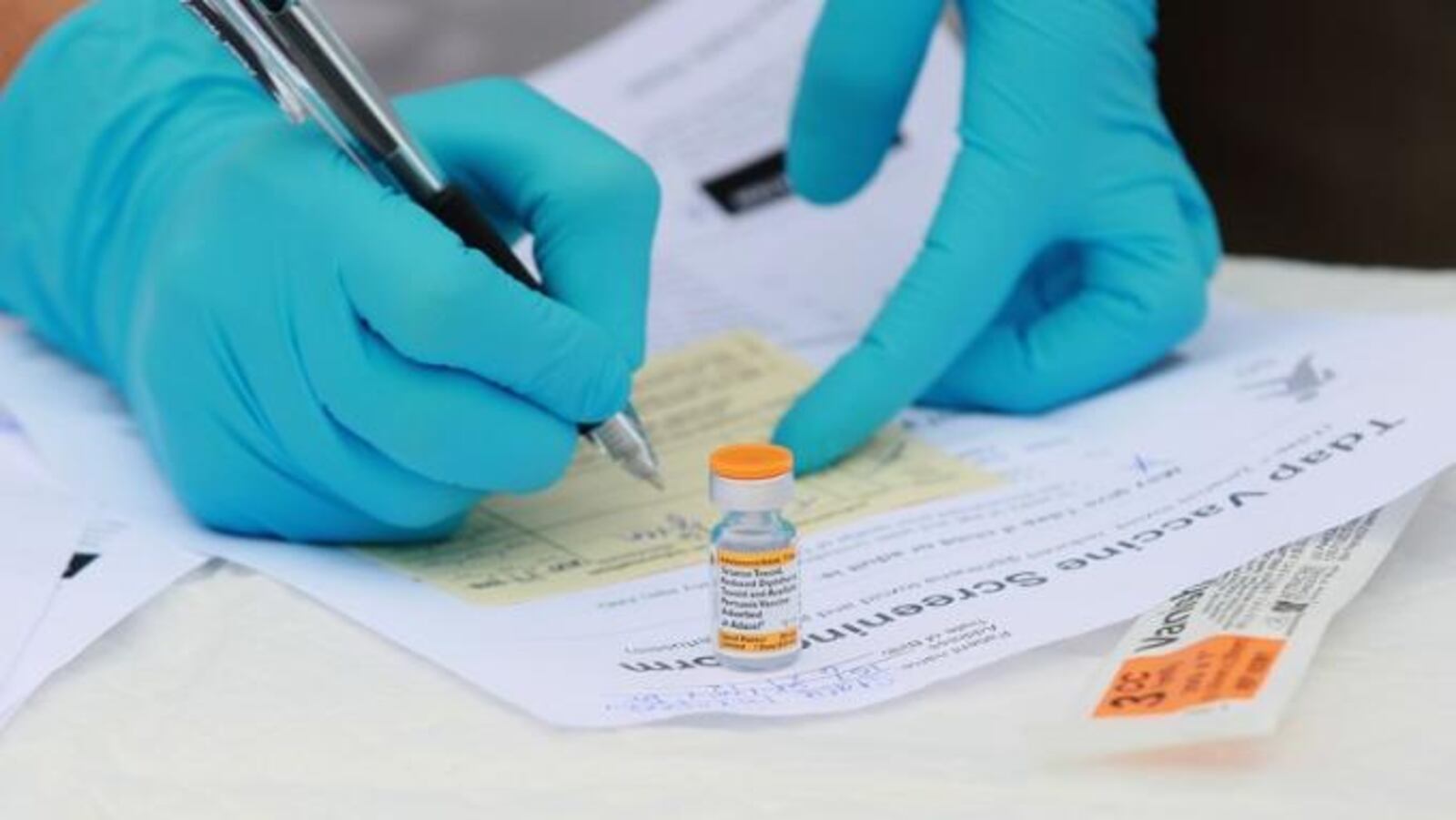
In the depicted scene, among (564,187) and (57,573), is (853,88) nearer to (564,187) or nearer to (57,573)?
(564,187)

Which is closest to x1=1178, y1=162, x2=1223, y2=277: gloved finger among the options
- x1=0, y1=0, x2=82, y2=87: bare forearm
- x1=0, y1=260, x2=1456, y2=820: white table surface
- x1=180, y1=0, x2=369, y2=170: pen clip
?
x1=0, y1=260, x2=1456, y2=820: white table surface

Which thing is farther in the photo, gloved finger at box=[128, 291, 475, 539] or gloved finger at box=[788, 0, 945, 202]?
gloved finger at box=[788, 0, 945, 202]

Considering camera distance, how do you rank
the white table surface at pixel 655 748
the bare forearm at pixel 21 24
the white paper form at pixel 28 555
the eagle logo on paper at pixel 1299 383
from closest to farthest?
the white table surface at pixel 655 748
the white paper form at pixel 28 555
the eagle logo on paper at pixel 1299 383
the bare forearm at pixel 21 24

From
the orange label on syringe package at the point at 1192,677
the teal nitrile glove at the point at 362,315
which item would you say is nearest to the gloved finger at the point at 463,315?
the teal nitrile glove at the point at 362,315

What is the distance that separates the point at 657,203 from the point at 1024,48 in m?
0.18

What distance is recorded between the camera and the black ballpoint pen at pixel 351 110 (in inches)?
24.0

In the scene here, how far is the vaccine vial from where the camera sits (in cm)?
57

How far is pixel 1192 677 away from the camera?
21.0 inches

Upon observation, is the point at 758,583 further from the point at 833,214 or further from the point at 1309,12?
the point at 1309,12

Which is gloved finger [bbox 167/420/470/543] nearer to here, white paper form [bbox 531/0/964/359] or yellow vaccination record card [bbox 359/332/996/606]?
yellow vaccination record card [bbox 359/332/996/606]

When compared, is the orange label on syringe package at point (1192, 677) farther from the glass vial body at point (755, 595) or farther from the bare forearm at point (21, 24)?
the bare forearm at point (21, 24)

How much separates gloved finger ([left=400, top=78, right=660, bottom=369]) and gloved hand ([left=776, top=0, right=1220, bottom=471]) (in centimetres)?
10

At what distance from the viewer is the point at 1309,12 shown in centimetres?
103

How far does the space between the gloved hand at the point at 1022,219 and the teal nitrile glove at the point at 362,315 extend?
0.41 feet
